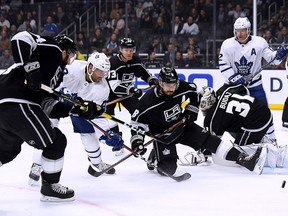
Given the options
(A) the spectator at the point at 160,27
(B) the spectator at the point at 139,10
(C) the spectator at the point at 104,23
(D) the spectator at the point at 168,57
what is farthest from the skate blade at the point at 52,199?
(C) the spectator at the point at 104,23

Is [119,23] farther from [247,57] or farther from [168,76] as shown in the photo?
[168,76]

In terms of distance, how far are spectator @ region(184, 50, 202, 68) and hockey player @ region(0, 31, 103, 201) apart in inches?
201

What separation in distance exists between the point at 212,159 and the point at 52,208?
1.60 metres

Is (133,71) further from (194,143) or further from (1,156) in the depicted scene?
(1,156)

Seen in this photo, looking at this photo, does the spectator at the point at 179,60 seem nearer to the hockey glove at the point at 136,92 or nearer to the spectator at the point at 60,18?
the spectator at the point at 60,18

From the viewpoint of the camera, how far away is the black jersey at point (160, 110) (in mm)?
4426

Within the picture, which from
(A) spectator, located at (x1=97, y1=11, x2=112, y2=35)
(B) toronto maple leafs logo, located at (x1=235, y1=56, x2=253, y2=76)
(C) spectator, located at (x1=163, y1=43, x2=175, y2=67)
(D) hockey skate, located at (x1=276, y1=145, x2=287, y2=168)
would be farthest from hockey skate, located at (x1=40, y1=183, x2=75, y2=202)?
(A) spectator, located at (x1=97, y1=11, x2=112, y2=35)

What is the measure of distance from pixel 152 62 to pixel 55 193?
538 centimetres

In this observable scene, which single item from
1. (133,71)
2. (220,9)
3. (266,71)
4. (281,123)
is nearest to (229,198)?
(133,71)

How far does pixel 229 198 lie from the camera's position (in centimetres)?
378

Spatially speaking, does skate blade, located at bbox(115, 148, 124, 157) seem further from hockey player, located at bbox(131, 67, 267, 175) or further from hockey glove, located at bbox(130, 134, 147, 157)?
hockey glove, located at bbox(130, 134, 147, 157)

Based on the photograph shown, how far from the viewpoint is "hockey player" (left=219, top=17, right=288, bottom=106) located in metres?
5.34

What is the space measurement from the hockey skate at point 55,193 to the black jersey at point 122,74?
1.93 m

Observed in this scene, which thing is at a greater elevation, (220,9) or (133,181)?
(220,9)
